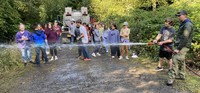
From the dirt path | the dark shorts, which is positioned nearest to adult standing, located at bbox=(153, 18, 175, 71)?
the dark shorts

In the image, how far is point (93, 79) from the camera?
780cm

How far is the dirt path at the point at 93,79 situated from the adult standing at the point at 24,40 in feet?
2.18

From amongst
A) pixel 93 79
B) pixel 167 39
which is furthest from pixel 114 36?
pixel 93 79

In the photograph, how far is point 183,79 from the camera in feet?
23.8

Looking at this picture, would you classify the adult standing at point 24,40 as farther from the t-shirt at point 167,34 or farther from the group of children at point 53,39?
the t-shirt at point 167,34

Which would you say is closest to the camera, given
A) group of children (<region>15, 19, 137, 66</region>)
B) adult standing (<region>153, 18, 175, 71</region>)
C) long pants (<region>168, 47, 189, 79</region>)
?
long pants (<region>168, 47, 189, 79</region>)

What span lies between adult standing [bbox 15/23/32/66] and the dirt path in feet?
2.18

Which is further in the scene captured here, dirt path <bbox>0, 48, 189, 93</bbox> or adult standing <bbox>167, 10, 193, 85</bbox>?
dirt path <bbox>0, 48, 189, 93</bbox>

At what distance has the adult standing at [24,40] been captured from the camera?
9656mm

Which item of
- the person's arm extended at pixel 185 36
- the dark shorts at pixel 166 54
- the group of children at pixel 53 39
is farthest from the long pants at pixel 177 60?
the group of children at pixel 53 39

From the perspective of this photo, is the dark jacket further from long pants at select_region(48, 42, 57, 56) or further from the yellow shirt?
long pants at select_region(48, 42, 57, 56)

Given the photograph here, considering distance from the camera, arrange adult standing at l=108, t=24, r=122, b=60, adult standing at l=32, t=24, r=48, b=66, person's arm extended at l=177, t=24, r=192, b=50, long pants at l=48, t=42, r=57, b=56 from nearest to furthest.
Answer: person's arm extended at l=177, t=24, r=192, b=50 < adult standing at l=32, t=24, r=48, b=66 < adult standing at l=108, t=24, r=122, b=60 < long pants at l=48, t=42, r=57, b=56

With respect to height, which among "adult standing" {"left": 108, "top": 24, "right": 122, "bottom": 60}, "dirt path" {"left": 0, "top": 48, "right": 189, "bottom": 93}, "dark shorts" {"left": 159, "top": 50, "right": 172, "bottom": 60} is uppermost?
"adult standing" {"left": 108, "top": 24, "right": 122, "bottom": 60}

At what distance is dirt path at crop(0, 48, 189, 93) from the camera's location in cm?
680
